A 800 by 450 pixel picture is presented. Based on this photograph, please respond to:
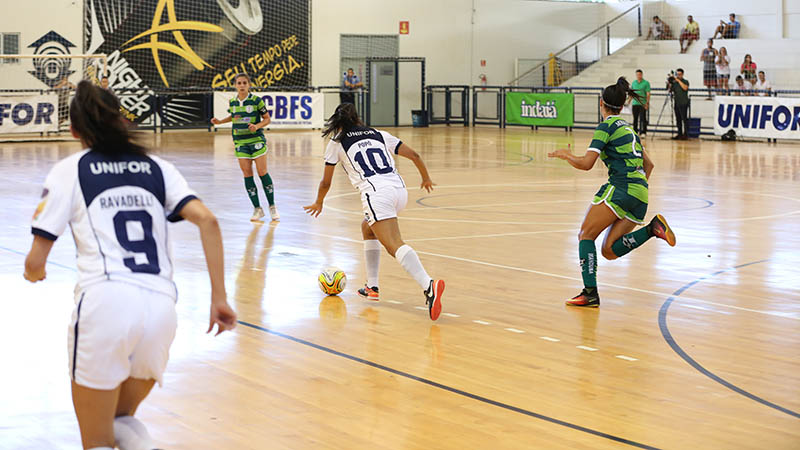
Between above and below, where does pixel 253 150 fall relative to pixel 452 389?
above

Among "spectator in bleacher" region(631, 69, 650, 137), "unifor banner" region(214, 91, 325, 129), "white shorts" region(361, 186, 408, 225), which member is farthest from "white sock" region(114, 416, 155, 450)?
"unifor banner" region(214, 91, 325, 129)

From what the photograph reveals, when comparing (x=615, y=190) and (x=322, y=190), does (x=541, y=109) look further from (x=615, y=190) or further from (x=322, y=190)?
(x=322, y=190)

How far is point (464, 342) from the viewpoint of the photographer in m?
7.13

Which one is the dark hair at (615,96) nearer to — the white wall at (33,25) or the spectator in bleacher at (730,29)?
the white wall at (33,25)

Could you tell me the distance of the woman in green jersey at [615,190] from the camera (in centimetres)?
822

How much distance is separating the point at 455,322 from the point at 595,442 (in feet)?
9.24

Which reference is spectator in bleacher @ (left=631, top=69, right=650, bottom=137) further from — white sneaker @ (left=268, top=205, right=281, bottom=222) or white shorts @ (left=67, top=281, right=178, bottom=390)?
white shorts @ (left=67, top=281, right=178, bottom=390)

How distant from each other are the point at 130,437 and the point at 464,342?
12.1ft

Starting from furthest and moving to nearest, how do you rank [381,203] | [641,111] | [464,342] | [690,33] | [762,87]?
1. [690,33]
2. [762,87]
3. [641,111]
4. [381,203]
5. [464,342]

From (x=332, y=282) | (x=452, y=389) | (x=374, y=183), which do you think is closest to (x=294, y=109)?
(x=332, y=282)

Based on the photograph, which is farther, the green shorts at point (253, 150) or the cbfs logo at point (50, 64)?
the cbfs logo at point (50, 64)

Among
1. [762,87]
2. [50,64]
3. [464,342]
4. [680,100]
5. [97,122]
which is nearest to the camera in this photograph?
[97,122]

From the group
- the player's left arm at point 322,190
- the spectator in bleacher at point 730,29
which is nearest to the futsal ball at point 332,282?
the player's left arm at point 322,190

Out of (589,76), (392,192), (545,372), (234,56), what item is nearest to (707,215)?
(392,192)
